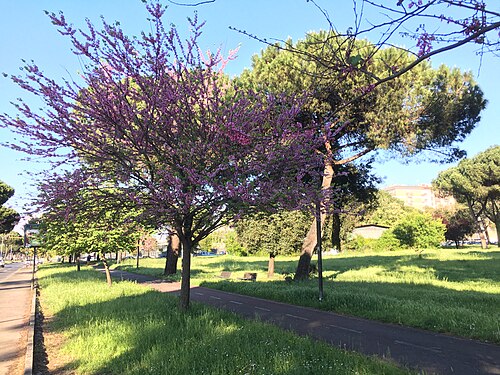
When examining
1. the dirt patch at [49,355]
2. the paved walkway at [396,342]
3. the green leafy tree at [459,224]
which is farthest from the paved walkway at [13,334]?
the green leafy tree at [459,224]

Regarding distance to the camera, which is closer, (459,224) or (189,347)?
(189,347)

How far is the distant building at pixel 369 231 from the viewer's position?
2440 inches

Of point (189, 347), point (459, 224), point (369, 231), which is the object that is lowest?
point (189, 347)

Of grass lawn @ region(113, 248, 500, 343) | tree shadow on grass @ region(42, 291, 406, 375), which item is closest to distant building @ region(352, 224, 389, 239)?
grass lawn @ region(113, 248, 500, 343)

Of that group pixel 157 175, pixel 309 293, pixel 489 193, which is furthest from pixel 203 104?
pixel 489 193

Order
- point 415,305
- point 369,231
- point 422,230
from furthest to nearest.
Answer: point 369,231
point 422,230
point 415,305

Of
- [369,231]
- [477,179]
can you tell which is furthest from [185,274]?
[369,231]

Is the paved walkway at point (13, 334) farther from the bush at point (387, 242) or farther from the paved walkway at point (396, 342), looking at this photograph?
the bush at point (387, 242)

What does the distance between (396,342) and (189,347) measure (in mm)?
4541

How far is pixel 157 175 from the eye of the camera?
27.2 feet

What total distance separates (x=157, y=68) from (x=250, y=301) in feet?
32.1

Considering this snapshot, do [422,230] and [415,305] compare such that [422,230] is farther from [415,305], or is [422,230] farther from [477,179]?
[415,305]

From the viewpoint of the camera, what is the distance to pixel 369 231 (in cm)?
6269

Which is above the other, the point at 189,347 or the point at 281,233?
the point at 281,233
